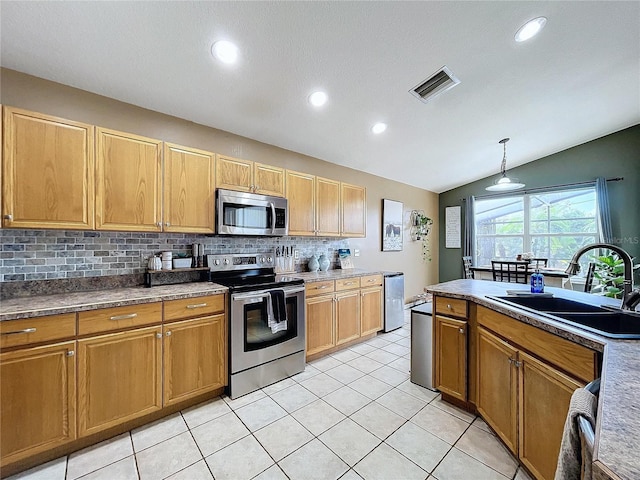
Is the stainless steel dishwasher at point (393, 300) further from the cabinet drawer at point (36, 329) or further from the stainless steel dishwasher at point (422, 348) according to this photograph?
the cabinet drawer at point (36, 329)

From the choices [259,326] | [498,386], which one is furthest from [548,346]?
[259,326]

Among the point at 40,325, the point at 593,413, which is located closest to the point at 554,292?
the point at 593,413

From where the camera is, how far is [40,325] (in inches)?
61.1

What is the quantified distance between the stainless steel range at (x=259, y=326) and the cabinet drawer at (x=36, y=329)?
1009 mm

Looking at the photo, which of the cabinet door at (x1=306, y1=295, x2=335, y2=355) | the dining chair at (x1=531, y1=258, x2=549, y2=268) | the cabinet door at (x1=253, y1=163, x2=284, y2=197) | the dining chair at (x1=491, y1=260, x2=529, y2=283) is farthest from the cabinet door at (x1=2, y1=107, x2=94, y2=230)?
the dining chair at (x1=531, y1=258, x2=549, y2=268)

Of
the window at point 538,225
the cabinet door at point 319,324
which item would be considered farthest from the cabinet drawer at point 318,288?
the window at point 538,225

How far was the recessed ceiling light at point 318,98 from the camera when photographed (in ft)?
8.13

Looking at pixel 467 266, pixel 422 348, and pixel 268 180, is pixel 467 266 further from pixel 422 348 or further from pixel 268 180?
pixel 268 180

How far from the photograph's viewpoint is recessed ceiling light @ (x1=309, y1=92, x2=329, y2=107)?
248cm

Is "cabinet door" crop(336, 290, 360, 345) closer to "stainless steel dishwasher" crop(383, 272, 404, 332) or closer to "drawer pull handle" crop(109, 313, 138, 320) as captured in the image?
"stainless steel dishwasher" crop(383, 272, 404, 332)

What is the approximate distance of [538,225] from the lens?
16.4 ft

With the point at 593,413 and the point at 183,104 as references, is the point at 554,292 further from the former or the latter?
the point at 183,104

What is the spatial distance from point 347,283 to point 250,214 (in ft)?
4.78

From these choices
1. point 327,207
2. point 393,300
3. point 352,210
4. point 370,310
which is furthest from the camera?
point 393,300
